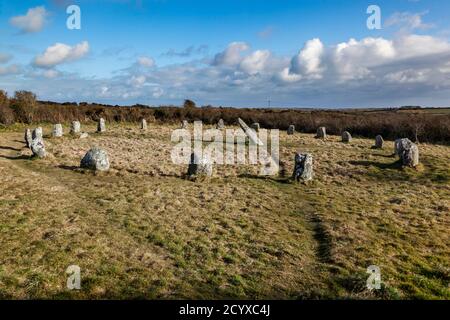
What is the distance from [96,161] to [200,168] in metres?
4.63

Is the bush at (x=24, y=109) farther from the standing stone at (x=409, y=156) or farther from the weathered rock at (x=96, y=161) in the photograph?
the standing stone at (x=409, y=156)

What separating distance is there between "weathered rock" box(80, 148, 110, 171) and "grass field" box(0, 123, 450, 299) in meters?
0.47

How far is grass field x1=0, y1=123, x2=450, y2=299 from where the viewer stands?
24.8 feet

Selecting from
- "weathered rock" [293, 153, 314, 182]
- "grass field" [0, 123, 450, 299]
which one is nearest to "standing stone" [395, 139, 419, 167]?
"grass field" [0, 123, 450, 299]

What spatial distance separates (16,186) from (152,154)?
30.5 ft

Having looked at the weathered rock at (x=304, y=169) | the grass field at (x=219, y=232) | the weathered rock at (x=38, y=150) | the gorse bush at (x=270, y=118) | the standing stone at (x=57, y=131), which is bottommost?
the grass field at (x=219, y=232)

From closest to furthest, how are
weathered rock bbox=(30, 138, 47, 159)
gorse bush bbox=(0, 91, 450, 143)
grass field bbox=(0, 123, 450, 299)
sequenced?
1. grass field bbox=(0, 123, 450, 299)
2. weathered rock bbox=(30, 138, 47, 159)
3. gorse bush bbox=(0, 91, 450, 143)

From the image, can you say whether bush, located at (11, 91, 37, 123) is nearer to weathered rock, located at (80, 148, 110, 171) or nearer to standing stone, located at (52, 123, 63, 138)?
standing stone, located at (52, 123, 63, 138)

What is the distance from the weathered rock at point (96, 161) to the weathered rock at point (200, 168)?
12.5 ft

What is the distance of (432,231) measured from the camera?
36.8ft

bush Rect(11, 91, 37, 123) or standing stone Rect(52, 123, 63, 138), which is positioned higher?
bush Rect(11, 91, 37, 123)

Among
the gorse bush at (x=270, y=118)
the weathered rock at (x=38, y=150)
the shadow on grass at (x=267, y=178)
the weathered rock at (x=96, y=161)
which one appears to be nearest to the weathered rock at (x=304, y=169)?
the shadow on grass at (x=267, y=178)

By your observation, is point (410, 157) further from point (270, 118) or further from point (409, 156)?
point (270, 118)

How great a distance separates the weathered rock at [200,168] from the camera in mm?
17391
